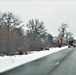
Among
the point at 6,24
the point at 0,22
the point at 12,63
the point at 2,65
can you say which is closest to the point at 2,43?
the point at 6,24

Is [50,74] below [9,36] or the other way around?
below

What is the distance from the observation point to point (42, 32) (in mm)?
91750

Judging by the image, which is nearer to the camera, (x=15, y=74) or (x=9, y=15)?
(x=15, y=74)

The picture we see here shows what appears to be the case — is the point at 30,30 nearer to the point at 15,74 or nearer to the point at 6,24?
Answer: the point at 6,24

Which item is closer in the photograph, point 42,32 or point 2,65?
point 2,65

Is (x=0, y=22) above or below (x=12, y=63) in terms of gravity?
above

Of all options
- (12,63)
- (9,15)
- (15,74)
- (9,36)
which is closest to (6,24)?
(9,15)

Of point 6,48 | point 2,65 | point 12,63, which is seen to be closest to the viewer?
point 2,65

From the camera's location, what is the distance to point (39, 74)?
1435 centimetres

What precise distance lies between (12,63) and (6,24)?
31.9 metres

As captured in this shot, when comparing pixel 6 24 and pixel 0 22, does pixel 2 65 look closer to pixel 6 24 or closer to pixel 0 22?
pixel 6 24

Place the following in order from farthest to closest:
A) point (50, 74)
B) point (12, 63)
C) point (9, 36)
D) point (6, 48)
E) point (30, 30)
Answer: point (30, 30) < point (9, 36) < point (6, 48) < point (12, 63) < point (50, 74)

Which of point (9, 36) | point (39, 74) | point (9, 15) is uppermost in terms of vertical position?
point (9, 15)

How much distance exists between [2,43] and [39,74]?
30183 mm
